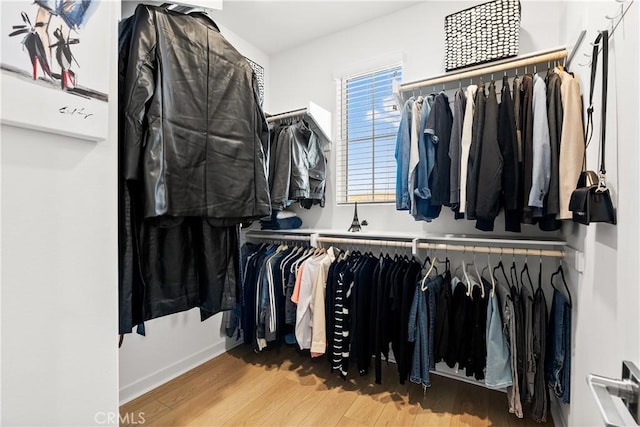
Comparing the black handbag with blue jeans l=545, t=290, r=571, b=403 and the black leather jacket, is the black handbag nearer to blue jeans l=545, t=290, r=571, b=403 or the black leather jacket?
blue jeans l=545, t=290, r=571, b=403

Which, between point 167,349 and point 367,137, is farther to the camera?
point 367,137

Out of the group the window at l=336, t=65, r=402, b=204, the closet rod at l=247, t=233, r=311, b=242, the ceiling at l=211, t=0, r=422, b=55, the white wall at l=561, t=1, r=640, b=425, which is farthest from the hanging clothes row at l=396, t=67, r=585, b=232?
the ceiling at l=211, t=0, r=422, b=55

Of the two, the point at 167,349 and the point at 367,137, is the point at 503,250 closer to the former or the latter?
the point at 367,137

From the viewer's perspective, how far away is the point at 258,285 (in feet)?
7.36

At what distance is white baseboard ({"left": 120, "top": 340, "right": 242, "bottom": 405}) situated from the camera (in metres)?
1.83

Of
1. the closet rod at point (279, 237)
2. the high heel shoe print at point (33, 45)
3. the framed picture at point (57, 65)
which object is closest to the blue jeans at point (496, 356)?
the closet rod at point (279, 237)

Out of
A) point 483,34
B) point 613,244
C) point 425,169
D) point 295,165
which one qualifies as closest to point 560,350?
point 613,244

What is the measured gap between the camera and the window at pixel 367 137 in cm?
241

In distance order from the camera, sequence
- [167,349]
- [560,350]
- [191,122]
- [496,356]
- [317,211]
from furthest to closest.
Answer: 1. [317,211]
2. [167,349]
3. [496,356]
4. [560,350]
5. [191,122]

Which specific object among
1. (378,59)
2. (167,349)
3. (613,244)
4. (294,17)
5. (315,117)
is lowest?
(167,349)

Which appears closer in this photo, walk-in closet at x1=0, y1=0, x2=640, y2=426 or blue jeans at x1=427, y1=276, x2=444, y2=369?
walk-in closet at x1=0, y1=0, x2=640, y2=426

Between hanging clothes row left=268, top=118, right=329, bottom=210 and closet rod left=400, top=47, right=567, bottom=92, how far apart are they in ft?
2.78

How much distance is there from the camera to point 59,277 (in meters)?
0.68

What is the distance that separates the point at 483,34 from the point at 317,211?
1.76m
